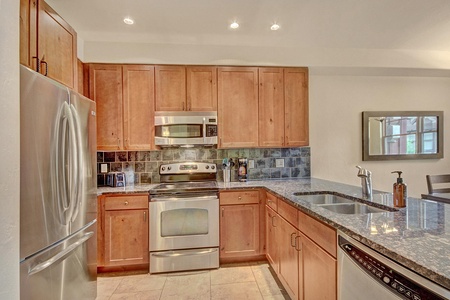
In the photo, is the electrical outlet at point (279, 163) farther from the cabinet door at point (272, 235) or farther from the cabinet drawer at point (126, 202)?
the cabinet drawer at point (126, 202)

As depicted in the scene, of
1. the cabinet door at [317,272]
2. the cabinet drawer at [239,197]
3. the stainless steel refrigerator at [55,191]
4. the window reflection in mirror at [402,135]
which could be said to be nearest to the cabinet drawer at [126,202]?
the stainless steel refrigerator at [55,191]

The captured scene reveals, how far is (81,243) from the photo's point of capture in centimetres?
165

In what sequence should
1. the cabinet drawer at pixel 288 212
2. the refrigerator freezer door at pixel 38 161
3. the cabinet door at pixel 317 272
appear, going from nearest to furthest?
the refrigerator freezer door at pixel 38 161 → the cabinet door at pixel 317 272 → the cabinet drawer at pixel 288 212

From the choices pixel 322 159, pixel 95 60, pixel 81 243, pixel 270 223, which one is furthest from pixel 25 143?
pixel 322 159

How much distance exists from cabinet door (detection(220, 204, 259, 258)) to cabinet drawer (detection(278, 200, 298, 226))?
58 cm

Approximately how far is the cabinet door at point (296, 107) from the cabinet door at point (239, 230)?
1042 millimetres

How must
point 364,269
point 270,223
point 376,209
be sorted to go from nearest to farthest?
point 364,269 → point 376,209 → point 270,223

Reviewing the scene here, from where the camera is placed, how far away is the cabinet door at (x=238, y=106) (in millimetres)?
2928

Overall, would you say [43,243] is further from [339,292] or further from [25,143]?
[339,292]

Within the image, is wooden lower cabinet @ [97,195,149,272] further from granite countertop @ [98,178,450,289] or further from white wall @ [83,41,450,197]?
white wall @ [83,41,450,197]

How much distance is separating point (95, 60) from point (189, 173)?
5.80 feet

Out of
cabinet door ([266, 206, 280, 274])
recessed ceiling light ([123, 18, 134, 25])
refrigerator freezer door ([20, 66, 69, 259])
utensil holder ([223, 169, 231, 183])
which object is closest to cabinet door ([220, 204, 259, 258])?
cabinet door ([266, 206, 280, 274])

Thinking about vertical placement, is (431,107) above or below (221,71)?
below

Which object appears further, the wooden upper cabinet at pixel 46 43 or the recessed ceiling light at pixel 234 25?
the recessed ceiling light at pixel 234 25
